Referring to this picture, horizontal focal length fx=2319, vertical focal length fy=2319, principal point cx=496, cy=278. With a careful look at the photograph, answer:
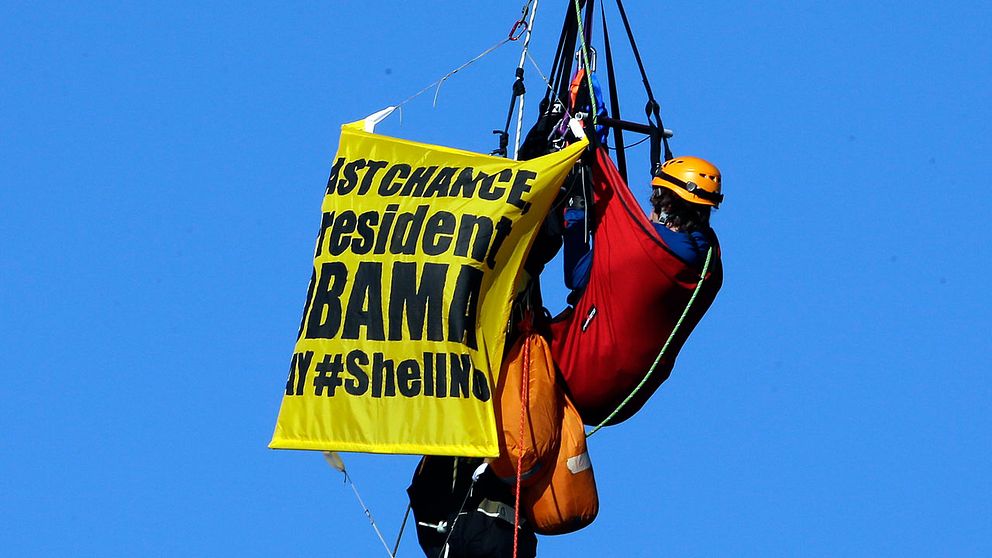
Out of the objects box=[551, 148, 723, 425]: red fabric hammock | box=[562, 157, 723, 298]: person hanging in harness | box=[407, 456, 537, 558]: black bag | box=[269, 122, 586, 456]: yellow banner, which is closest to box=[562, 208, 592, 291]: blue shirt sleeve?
box=[562, 157, 723, 298]: person hanging in harness

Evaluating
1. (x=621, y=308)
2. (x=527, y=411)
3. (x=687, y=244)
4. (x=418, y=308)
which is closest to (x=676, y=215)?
(x=687, y=244)

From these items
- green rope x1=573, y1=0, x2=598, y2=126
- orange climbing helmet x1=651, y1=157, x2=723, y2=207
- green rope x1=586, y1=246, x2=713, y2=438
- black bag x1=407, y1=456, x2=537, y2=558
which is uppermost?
green rope x1=573, y1=0, x2=598, y2=126

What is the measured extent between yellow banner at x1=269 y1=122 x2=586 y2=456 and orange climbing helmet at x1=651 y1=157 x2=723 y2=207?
63 centimetres

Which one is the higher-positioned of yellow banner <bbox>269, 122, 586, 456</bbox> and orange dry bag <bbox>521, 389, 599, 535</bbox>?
yellow banner <bbox>269, 122, 586, 456</bbox>

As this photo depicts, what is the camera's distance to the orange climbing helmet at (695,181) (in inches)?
594

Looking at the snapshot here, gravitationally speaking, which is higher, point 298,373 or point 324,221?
point 324,221

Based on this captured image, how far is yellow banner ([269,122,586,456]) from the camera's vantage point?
14898mm

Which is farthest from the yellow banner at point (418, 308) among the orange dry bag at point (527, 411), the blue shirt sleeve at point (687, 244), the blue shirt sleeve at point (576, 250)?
the blue shirt sleeve at point (687, 244)

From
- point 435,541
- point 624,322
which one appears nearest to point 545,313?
point 624,322

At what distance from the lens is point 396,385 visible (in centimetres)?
1501

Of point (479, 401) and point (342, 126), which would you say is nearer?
point (479, 401)

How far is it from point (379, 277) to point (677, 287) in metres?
1.94

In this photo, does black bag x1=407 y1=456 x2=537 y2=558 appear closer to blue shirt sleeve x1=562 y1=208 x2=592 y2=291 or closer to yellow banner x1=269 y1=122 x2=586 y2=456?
yellow banner x1=269 y1=122 x2=586 y2=456

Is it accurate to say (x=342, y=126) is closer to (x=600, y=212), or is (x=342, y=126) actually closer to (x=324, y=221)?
(x=324, y=221)
